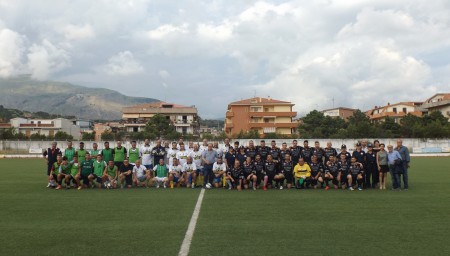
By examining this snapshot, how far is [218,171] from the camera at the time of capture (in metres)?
13.9

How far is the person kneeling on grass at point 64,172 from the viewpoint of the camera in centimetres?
1364

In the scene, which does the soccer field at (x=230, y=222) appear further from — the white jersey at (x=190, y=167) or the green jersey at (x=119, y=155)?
the green jersey at (x=119, y=155)

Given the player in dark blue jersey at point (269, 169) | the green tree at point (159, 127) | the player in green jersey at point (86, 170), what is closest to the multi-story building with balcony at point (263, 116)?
the green tree at point (159, 127)

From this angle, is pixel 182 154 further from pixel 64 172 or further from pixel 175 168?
pixel 64 172

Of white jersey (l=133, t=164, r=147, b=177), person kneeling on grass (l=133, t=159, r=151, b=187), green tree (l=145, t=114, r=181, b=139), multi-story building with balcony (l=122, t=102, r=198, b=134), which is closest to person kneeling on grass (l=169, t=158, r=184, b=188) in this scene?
person kneeling on grass (l=133, t=159, r=151, b=187)

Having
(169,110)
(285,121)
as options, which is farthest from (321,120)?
(169,110)

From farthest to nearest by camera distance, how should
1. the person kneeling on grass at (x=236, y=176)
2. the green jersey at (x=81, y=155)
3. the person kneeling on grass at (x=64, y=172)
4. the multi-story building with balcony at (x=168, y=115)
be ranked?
1. the multi-story building with balcony at (x=168, y=115)
2. the green jersey at (x=81, y=155)
3. the person kneeling on grass at (x=64, y=172)
4. the person kneeling on grass at (x=236, y=176)

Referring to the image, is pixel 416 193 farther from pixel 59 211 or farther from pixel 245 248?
pixel 59 211

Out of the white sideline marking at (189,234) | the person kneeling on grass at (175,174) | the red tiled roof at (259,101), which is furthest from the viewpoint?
the red tiled roof at (259,101)

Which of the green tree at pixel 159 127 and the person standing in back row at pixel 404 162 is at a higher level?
the green tree at pixel 159 127

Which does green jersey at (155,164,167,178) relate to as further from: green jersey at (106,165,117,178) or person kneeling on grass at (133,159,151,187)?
green jersey at (106,165,117,178)

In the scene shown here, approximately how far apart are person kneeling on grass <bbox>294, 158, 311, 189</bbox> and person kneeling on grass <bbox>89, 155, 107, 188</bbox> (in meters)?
6.35

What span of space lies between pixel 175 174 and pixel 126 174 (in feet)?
5.32

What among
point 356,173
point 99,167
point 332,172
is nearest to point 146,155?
point 99,167
